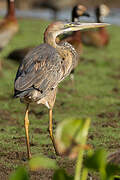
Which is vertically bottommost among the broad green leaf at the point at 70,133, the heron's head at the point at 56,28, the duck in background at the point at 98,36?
the duck in background at the point at 98,36

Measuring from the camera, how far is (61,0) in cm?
1805

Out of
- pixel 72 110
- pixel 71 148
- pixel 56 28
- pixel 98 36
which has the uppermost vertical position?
pixel 56 28

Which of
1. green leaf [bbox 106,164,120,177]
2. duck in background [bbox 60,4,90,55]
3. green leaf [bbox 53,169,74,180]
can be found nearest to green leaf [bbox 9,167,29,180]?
green leaf [bbox 53,169,74,180]

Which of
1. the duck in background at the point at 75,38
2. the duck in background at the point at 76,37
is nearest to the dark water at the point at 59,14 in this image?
the duck in background at the point at 75,38

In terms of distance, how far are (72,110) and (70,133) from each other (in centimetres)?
436

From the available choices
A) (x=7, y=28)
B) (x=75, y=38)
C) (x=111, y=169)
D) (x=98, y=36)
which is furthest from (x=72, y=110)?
(x=98, y=36)

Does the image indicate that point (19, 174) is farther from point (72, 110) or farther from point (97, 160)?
point (72, 110)

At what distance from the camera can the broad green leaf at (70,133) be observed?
2.88m

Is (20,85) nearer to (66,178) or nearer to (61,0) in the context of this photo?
(66,178)

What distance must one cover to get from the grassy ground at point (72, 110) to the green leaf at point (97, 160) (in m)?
1.13

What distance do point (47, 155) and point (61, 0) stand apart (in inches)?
537

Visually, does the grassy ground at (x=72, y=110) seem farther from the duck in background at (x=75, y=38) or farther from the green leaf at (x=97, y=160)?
the green leaf at (x=97, y=160)

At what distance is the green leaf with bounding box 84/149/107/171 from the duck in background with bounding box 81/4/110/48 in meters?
9.97

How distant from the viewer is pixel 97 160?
9.94 ft
